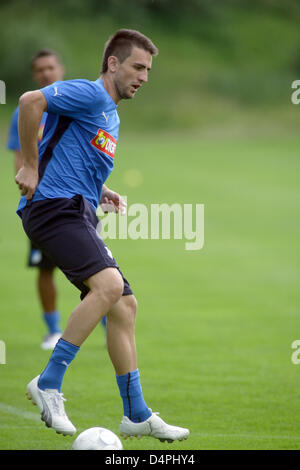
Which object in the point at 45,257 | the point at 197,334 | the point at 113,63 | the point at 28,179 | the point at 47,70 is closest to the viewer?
the point at 28,179

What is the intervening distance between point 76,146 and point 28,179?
39cm

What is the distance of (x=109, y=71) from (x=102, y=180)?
74cm

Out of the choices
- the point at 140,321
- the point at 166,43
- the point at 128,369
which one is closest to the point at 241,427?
the point at 128,369

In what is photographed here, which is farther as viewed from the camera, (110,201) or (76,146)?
(110,201)

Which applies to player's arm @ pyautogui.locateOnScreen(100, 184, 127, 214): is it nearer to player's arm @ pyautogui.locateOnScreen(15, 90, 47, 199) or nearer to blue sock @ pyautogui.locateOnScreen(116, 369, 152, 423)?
player's arm @ pyautogui.locateOnScreen(15, 90, 47, 199)

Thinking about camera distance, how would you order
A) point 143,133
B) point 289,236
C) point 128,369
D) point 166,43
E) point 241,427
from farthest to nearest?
point 166,43
point 143,133
point 289,236
point 241,427
point 128,369

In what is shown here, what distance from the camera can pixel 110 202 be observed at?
5934 millimetres

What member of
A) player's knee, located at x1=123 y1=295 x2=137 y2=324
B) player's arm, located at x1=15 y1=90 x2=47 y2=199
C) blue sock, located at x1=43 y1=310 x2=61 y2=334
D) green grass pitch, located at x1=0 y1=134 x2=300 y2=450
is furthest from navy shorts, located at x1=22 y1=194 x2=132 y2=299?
blue sock, located at x1=43 y1=310 x2=61 y2=334

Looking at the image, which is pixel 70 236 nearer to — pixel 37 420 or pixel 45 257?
pixel 37 420

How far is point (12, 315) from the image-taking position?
33.7ft

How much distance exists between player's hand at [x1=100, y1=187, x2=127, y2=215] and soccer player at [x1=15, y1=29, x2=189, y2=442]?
1.32 ft

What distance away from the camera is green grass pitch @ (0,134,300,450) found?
6.03 m

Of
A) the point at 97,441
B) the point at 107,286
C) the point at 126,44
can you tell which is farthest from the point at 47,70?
the point at 97,441

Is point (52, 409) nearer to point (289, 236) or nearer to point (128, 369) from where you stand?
point (128, 369)
